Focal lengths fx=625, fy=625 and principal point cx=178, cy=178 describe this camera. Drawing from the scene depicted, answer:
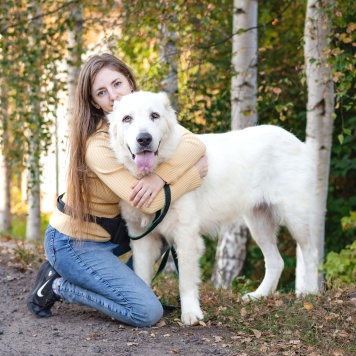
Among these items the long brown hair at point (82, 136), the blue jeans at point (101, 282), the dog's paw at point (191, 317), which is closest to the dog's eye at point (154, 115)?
the long brown hair at point (82, 136)

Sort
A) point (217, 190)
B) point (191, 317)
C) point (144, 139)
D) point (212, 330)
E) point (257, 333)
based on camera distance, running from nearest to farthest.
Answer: point (144, 139) → point (257, 333) → point (212, 330) → point (191, 317) → point (217, 190)

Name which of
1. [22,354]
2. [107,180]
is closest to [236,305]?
[107,180]

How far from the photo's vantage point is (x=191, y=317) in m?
3.98

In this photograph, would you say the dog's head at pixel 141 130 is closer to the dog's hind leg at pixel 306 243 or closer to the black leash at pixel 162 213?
the black leash at pixel 162 213

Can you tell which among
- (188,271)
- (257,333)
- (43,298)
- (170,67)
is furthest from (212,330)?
(170,67)

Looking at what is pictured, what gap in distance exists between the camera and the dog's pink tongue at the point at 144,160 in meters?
3.70

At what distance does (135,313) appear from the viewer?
155 inches

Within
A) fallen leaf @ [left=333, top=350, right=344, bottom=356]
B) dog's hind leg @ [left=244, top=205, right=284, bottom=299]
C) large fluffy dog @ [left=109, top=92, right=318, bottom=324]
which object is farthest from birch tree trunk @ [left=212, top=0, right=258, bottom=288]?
fallen leaf @ [left=333, top=350, right=344, bottom=356]

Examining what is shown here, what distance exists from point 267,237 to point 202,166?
3.79 feet

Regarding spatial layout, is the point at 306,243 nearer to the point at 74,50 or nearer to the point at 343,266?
the point at 343,266

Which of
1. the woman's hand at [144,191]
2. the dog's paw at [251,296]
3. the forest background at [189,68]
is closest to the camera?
the woman's hand at [144,191]

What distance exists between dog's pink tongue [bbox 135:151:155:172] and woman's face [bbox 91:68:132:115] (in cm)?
59

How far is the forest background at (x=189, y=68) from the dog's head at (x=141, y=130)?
6.73 feet

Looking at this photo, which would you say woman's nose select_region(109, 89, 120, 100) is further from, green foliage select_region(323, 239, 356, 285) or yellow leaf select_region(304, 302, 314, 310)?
green foliage select_region(323, 239, 356, 285)
